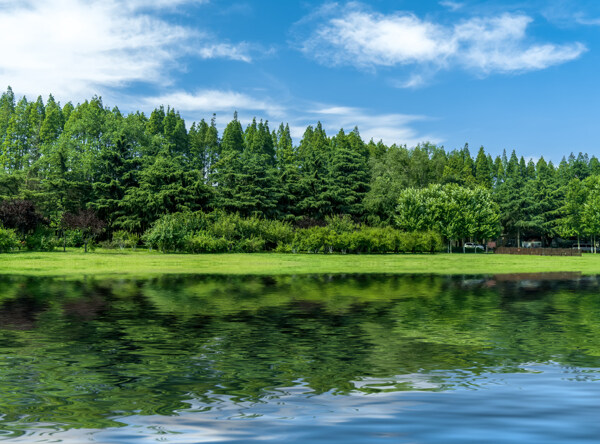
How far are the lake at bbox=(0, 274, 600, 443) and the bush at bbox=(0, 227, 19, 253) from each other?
117 feet

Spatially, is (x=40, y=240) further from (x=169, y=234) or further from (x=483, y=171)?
(x=483, y=171)

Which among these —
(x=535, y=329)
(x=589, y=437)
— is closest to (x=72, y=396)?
(x=589, y=437)

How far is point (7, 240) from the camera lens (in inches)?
2103

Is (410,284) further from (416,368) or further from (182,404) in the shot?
(182,404)

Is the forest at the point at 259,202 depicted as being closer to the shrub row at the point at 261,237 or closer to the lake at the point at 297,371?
the shrub row at the point at 261,237

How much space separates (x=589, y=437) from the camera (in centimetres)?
655

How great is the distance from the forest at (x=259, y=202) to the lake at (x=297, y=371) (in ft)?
145

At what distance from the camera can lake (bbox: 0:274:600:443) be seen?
6.86m

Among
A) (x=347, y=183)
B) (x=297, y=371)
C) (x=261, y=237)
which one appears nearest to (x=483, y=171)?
(x=347, y=183)

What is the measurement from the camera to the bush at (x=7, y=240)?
5319cm

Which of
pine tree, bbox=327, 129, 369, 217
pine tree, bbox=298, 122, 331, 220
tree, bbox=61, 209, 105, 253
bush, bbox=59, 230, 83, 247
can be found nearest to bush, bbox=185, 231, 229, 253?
tree, bbox=61, 209, 105, 253

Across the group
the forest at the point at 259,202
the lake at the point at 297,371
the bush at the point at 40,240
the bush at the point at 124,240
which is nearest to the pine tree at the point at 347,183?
the forest at the point at 259,202

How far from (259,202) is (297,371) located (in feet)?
234

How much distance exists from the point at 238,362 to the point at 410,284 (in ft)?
67.7
